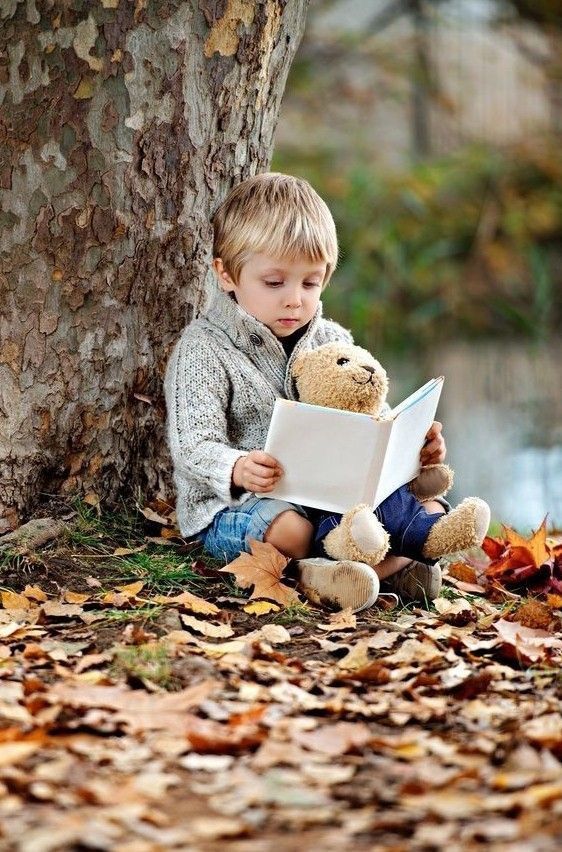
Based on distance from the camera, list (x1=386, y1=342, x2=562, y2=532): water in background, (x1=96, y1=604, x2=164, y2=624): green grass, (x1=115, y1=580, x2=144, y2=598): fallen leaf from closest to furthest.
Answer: (x1=96, y1=604, x2=164, y2=624): green grass
(x1=115, y1=580, x2=144, y2=598): fallen leaf
(x1=386, y1=342, x2=562, y2=532): water in background

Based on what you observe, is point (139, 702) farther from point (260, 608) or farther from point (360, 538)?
point (360, 538)

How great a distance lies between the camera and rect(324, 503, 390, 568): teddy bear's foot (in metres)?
2.75

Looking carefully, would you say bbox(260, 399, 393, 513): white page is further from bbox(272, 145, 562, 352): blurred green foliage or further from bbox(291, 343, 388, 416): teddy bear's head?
bbox(272, 145, 562, 352): blurred green foliage

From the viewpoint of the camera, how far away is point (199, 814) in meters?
1.67

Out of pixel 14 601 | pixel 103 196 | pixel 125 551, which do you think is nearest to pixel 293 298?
pixel 103 196

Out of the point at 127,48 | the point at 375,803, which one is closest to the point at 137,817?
the point at 375,803

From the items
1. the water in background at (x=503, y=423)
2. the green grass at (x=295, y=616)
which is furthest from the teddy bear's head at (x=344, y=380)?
the water in background at (x=503, y=423)

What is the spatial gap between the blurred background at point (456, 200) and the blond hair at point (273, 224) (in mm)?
2527

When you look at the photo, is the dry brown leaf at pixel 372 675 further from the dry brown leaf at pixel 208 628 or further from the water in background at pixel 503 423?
the water in background at pixel 503 423

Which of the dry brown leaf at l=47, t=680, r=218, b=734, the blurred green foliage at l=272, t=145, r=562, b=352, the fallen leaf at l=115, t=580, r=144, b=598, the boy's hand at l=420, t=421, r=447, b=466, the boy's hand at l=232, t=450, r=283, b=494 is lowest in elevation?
the dry brown leaf at l=47, t=680, r=218, b=734

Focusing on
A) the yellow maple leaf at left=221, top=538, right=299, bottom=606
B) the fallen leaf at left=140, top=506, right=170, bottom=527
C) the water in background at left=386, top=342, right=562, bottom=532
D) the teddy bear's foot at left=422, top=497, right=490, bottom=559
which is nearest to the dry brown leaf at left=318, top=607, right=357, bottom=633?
the yellow maple leaf at left=221, top=538, right=299, bottom=606

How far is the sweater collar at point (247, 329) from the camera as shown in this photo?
10.1ft

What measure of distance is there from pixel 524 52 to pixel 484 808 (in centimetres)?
1364

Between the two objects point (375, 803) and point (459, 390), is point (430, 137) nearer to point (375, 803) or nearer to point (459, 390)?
point (459, 390)
